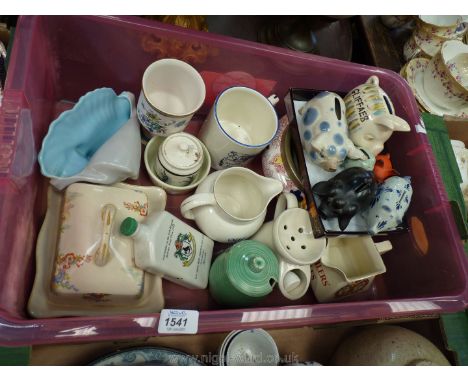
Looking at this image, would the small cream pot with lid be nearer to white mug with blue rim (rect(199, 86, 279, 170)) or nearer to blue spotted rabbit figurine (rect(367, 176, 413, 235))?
white mug with blue rim (rect(199, 86, 279, 170))

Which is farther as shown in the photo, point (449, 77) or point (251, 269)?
point (449, 77)

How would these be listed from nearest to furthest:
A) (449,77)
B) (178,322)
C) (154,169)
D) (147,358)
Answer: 1. (178,322)
2. (147,358)
3. (154,169)
4. (449,77)

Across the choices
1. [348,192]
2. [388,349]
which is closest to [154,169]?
[348,192]

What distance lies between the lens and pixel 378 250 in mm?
751

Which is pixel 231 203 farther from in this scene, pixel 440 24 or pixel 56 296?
pixel 440 24

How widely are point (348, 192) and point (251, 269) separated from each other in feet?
0.66

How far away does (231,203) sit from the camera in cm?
77

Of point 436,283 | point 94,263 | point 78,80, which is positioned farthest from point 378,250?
point 78,80

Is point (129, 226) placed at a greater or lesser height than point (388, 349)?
greater

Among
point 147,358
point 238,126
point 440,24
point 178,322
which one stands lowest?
point 147,358

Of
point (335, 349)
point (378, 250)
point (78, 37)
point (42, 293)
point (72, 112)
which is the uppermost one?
point (78, 37)

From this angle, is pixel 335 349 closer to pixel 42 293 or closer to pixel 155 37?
pixel 42 293

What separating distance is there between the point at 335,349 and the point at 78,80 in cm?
73

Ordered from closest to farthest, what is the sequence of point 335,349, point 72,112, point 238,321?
point 238,321 → point 72,112 → point 335,349
